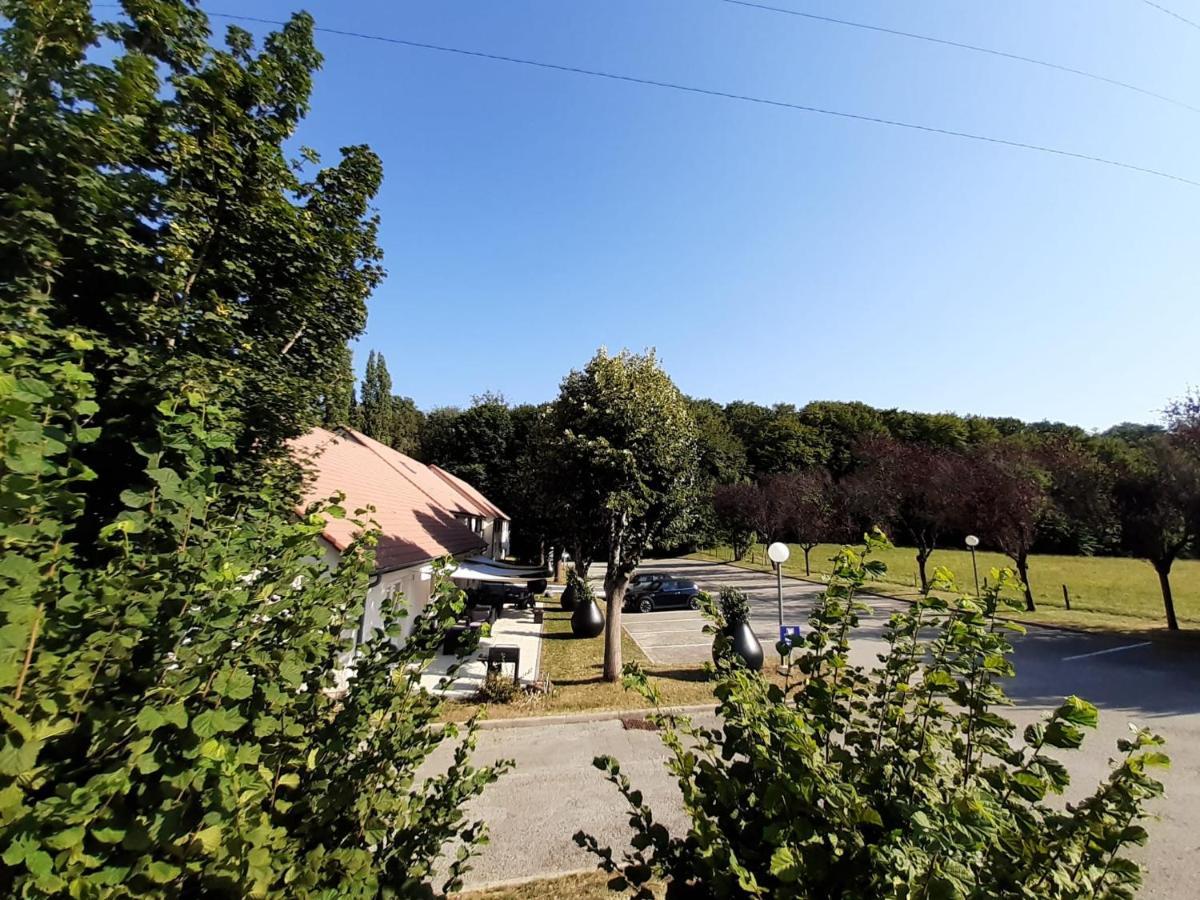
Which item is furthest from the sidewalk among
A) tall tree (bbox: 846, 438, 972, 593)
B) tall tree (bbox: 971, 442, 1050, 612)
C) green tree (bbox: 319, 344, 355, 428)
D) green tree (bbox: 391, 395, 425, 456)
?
green tree (bbox: 391, 395, 425, 456)

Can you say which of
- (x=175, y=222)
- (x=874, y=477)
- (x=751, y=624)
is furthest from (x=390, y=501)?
(x=874, y=477)

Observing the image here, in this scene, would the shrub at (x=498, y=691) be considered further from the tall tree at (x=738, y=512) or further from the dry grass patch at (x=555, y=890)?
the tall tree at (x=738, y=512)

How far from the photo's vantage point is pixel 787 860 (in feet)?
5.27

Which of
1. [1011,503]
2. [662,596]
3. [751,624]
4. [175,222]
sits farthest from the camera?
[662,596]

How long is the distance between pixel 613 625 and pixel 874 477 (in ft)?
85.2

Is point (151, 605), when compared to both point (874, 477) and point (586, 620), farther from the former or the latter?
point (874, 477)

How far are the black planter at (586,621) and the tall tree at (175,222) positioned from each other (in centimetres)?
1296

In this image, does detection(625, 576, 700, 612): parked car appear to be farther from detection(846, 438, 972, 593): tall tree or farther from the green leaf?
the green leaf

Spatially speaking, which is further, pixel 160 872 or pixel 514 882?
pixel 514 882

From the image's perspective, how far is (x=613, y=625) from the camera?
40.5 ft

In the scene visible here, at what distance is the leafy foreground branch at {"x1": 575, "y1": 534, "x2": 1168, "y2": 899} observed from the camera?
1.60 metres

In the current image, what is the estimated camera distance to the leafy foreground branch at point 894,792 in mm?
1599

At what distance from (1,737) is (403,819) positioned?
1436 millimetres

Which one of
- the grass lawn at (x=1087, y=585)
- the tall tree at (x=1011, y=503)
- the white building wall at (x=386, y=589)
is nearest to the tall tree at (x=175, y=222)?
the white building wall at (x=386, y=589)
